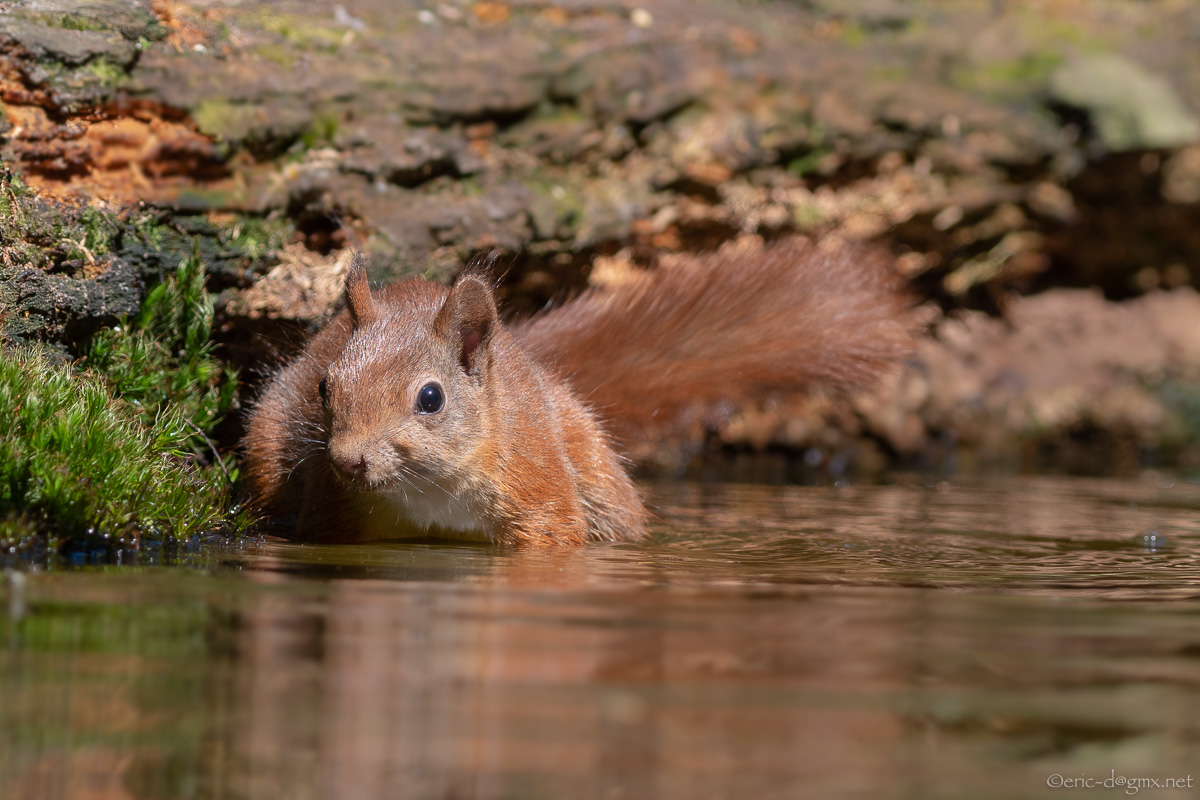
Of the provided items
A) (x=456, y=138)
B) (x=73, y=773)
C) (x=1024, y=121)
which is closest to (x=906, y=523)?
(x=456, y=138)

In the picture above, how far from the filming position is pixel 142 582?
3.66m

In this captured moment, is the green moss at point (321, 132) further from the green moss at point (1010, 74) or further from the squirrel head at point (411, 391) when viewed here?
the green moss at point (1010, 74)

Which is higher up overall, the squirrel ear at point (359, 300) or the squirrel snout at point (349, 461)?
the squirrel ear at point (359, 300)

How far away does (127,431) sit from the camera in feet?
15.4

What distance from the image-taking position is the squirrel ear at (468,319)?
201 inches

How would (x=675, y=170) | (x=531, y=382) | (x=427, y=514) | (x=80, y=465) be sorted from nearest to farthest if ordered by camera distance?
(x=80, y=465) → (x=427, y=514) → (x=531, y=382) → (x=675, y=170)

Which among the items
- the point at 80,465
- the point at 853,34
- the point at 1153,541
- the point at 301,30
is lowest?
the point at 1153,541

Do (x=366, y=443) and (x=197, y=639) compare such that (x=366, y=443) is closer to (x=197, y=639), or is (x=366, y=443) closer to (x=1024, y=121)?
(x=197, y=639)

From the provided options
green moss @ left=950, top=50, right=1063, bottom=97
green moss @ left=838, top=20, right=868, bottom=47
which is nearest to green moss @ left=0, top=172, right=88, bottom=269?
green moss @ left=838, top=20, right=868, bottom=47

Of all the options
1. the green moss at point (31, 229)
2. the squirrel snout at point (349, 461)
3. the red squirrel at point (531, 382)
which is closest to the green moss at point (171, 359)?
the red squirrel at point (531, 382)

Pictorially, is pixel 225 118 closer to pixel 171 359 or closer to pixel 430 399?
pixel 171 359

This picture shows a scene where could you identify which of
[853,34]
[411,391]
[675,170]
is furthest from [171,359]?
[853,34]

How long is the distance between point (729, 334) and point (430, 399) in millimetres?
1946

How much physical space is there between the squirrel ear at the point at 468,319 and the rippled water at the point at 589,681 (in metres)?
1.09
